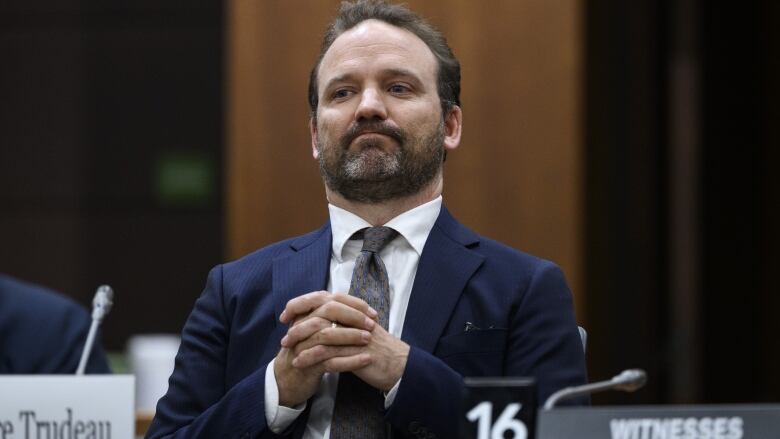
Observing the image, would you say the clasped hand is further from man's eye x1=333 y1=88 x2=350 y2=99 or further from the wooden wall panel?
the wooden wall panel

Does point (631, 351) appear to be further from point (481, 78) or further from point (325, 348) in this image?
point (325, 348)

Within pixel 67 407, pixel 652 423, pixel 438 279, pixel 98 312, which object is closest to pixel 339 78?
pixel 438 279

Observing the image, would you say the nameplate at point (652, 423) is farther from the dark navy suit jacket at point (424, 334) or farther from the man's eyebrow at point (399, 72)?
the man's eyebrow at point (399, 72)

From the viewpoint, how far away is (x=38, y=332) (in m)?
2.88

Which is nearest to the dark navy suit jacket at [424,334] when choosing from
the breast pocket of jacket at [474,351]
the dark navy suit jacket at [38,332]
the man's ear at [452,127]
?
the breast pocket of jacket at [474,351]

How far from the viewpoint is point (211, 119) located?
5.38m

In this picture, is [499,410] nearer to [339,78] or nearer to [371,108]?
[371,108]

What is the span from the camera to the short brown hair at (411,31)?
85.9 inches

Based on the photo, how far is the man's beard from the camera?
204 centimetres

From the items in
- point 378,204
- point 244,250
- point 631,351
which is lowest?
point 631,351

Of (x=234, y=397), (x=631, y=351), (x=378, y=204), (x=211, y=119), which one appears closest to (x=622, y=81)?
(x=631, y=351)

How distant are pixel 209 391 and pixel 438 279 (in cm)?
43

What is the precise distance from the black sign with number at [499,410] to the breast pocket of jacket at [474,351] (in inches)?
17.0

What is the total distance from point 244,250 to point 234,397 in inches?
89.1
